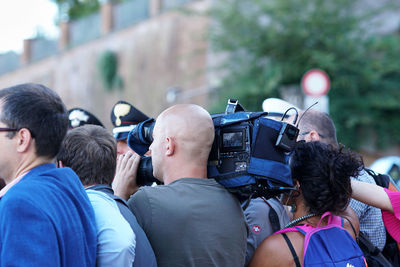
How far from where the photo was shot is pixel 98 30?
26797 mm

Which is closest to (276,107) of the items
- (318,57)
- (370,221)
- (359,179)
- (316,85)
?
(359,179)

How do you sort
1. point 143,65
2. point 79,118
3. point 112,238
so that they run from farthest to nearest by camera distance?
point 143,65 < point 79,118 < point 112,238

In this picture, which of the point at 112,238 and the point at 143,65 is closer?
the point at 112,238

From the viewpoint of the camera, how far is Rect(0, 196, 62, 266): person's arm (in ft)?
5.66

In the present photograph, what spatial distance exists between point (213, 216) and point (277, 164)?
1.24ft

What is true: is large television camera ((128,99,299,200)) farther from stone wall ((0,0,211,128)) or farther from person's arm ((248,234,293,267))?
stone wall ((0,0,211,128))

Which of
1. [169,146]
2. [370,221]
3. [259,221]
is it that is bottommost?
[370,221]

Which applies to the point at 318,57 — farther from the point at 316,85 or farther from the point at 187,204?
the point at 187,204

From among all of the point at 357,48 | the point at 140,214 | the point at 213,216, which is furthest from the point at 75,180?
the point at 357,48

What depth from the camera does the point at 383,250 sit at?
125 inches

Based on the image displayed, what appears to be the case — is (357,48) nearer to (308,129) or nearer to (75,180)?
(308,129)

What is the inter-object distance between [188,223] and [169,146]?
37 centimetres

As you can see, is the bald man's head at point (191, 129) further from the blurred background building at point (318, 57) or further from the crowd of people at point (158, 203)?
the blurred background building at point (318, 57)

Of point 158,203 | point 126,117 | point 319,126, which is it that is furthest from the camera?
point 126,117
